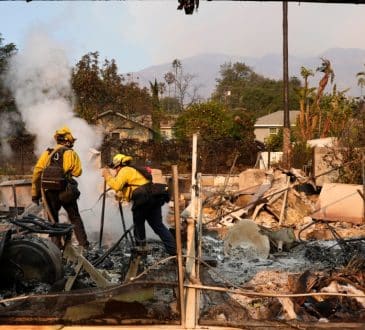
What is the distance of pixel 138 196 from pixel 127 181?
0.81ft

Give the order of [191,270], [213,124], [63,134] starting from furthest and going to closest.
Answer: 1. [213,124]
2. [63,134]
3. [191,270]

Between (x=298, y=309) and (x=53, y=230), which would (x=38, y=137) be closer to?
(x=53, y=230)

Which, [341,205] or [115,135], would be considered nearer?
[341,205]

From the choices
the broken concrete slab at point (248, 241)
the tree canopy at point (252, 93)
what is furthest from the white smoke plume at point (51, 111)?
the tree canopy at point (252, 93)

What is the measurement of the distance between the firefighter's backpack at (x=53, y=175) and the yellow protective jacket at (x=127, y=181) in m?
0.96

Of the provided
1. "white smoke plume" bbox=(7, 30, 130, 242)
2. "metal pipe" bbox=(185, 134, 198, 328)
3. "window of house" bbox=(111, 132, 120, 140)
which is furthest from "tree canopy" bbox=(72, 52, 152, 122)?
"metal pipe" bbox=(185, 134, 198, 328)

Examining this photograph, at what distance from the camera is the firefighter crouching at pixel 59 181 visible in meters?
7.29

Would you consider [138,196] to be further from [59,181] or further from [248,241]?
[248,241]

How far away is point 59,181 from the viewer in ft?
23.9

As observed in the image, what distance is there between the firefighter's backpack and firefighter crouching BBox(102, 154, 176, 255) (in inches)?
32.7

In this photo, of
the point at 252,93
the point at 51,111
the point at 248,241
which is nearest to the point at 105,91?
the point at 51,111

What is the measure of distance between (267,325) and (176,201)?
1.14 m

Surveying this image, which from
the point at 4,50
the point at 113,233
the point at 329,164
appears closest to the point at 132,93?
the point at 4,50

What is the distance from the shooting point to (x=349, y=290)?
5031 mm
